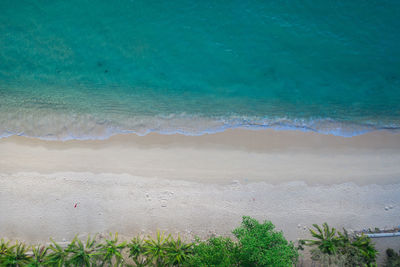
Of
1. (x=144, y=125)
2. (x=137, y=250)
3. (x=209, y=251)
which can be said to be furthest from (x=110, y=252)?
(x=144, y=125)

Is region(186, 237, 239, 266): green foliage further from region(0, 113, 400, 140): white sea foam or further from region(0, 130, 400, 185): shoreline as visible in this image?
region(0, 113, 400, 140): white sea foam

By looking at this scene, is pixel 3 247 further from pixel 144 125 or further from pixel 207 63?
pixel 207 63

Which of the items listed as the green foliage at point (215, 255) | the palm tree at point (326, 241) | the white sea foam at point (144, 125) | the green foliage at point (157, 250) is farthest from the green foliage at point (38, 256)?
the palm tree at point (326, 241)

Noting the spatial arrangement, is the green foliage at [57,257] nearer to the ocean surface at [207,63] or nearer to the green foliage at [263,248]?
the ocean surface at [207,63]

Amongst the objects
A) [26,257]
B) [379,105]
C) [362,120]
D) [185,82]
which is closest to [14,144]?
[26,257]

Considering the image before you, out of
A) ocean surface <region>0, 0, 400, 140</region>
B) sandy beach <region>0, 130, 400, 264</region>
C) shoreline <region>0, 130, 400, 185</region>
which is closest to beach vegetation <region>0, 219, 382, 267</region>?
sandy beach <region>0, 130, 400, 264</region>

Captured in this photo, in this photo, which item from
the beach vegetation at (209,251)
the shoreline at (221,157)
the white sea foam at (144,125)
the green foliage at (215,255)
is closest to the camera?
the green foliage at (215,255)
